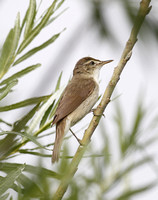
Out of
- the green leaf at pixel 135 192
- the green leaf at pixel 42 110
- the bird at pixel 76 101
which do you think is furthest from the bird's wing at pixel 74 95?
the green leaf at pixel 135 192

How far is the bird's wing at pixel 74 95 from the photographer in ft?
14.2

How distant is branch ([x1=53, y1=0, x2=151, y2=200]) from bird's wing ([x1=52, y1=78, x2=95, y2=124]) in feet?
6.26

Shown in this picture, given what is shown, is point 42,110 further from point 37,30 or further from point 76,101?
point 76,101

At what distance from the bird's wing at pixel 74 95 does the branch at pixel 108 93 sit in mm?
1908

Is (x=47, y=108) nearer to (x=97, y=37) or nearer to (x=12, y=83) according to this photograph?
(x=12, y=83)

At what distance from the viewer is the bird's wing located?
432 centimetres

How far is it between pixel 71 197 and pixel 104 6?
35 cm

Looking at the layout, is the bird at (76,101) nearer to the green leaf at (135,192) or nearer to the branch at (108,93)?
the branch at (108,93)

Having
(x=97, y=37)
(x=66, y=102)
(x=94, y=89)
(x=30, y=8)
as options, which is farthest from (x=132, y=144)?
(x=94, y=89)

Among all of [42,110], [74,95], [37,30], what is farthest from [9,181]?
[74,95]

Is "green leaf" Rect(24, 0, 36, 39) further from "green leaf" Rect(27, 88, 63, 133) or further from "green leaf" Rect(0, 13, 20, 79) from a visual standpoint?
"green leaf" Rect(27, 88, 63, 133)

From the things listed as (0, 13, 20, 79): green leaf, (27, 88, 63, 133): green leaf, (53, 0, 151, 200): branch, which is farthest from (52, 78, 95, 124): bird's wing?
(0, 13, 20, 79): green leaf

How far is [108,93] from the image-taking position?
2.05 m

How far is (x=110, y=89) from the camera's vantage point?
2.02 m
